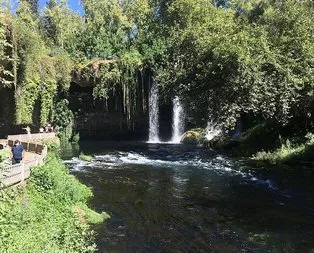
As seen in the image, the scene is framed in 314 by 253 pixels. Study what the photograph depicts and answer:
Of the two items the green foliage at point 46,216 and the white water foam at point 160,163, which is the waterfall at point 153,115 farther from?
the green foliage at point 46,216

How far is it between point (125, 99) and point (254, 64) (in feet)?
95.3

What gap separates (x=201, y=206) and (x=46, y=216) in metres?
6.47

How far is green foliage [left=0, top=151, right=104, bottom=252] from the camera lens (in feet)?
35.5

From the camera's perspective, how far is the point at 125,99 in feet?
184

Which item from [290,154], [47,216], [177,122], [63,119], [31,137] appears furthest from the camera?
[177,122]

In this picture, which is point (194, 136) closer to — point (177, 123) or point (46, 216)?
point (177, 123)

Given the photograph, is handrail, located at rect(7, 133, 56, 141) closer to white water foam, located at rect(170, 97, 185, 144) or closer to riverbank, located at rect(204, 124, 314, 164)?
riverbank, located at rect(204, 124, 314, 164)

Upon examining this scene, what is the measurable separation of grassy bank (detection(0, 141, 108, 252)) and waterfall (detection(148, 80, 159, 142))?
36.5m

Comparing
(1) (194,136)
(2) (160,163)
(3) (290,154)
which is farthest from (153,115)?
(3) (290,154)

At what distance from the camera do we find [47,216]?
14.1 meters

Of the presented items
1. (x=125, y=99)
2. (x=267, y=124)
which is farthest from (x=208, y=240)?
(x=125, y=99)

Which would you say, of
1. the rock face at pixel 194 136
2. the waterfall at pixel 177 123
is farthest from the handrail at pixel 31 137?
the waterfall at pixel 177 123

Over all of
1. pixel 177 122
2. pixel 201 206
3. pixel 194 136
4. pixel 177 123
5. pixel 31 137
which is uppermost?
pixel 177 122

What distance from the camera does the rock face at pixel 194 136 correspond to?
4805 cm
